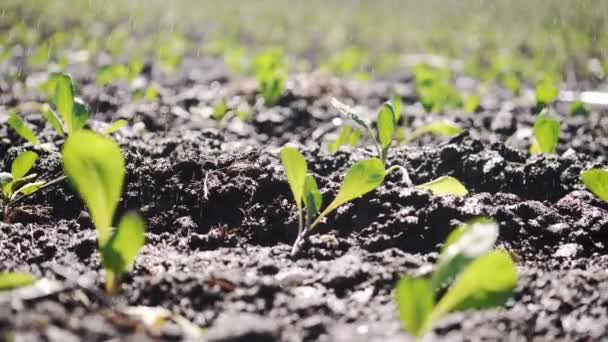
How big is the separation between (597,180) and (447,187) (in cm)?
37

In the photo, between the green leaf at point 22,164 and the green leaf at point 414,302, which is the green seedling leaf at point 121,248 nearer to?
the green leaf at point 414,302

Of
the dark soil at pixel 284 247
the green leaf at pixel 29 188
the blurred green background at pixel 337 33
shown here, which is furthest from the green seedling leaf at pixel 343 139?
the blurred green background at pixel 337 33

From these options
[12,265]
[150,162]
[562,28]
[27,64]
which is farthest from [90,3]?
[12,265]

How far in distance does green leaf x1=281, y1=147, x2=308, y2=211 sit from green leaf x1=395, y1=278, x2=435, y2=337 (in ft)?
1.75

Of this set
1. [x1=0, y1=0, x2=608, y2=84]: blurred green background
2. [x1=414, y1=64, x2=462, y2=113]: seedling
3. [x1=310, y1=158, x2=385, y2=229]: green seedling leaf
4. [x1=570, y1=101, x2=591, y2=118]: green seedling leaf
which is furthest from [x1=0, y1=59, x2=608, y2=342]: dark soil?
[x1=0, y1=0, x2=608, y2=84]: blurred green background

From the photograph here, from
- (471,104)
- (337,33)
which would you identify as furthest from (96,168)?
(337,33)

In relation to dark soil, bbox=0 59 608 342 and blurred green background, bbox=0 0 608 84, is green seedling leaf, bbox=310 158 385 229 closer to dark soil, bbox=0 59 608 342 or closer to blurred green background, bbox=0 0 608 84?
A: dark soil, bbox=0 59 608 342

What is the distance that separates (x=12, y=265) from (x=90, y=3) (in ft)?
26.4

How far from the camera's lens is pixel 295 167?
1.42 meters

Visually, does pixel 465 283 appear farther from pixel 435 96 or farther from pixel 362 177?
pixel 435 96

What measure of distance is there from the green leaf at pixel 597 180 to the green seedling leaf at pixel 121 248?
1065 mm

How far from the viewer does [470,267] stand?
0.95 meters

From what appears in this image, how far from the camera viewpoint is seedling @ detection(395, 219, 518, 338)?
93 centimetres

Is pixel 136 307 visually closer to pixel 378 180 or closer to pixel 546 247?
pixel 378 180
